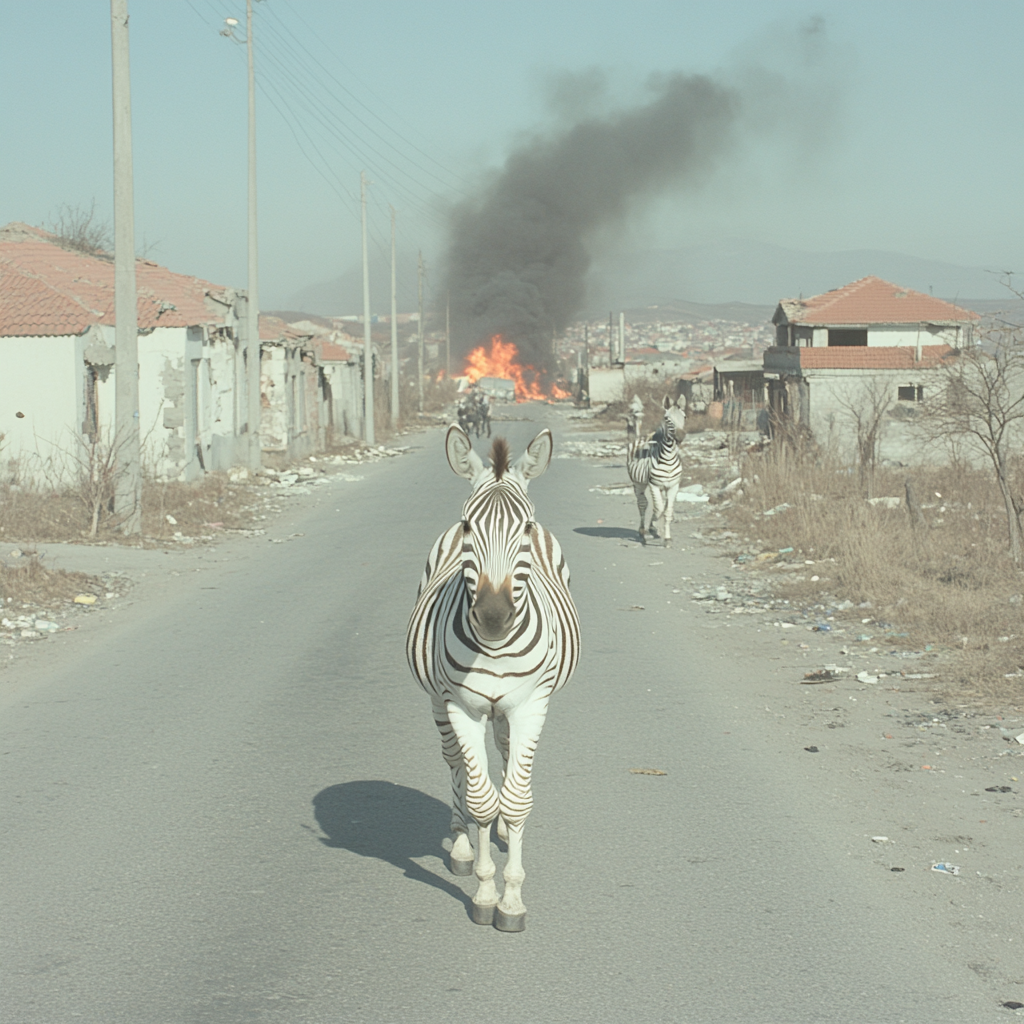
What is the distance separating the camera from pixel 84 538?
17141 mm

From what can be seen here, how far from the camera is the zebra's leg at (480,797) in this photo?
15.7ft

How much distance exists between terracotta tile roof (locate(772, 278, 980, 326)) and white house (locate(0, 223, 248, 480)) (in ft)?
81.0

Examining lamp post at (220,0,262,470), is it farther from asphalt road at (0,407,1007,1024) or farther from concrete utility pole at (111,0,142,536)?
asphalt road at (0,407,1007,1024)

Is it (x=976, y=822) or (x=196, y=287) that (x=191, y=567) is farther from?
(x=196, y=287)

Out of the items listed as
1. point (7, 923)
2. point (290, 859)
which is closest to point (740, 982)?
point (290, 859)

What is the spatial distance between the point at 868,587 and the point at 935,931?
803 cm

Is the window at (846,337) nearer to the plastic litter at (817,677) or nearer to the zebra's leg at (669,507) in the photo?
the zebra's leg at (669,507)

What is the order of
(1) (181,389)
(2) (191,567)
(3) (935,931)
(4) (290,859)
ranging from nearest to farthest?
(3) (935,931) < (4) (290,859) < (2) (191,567) < (1) (181,389)

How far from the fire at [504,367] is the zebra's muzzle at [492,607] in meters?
98.6

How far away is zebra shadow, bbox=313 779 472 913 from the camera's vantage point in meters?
5.64

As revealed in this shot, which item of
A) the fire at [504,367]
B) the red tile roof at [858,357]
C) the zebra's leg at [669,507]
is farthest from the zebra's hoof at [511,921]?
the fire at [504,367]

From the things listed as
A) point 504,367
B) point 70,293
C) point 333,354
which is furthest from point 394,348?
point 504,367

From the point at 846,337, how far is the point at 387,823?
44.9m

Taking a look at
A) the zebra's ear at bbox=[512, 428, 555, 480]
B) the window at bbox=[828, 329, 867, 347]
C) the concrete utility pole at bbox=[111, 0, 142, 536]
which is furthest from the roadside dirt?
the window at bbox=[828, 329, 867, 347]
